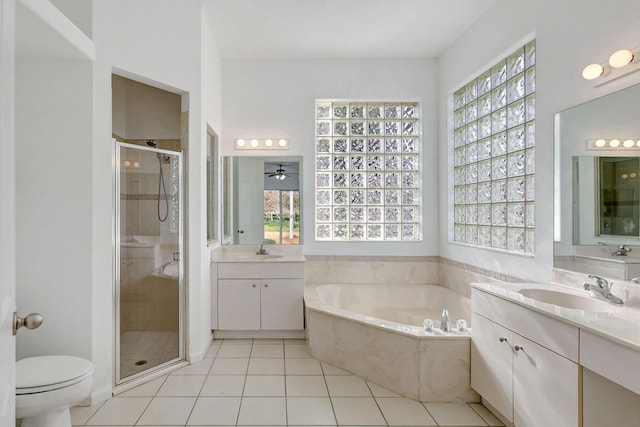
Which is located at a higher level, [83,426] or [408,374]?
[408,374]

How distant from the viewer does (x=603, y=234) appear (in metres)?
1.94

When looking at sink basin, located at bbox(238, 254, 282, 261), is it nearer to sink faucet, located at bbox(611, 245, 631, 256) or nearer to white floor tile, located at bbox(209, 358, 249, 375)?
white floor tile, located at bbox(209, 358, 249, 375)

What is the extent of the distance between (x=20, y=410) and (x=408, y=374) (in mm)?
2053

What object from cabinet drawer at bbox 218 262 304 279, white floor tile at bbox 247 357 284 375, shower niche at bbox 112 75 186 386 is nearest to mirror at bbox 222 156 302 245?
cabinet drawer at bbox 218 262 304 279

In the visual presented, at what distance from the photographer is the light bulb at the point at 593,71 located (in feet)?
6.18

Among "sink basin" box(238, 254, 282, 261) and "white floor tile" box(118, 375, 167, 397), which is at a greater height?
"sink basin" box(238, 254, 282, 261)

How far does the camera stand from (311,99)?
151 inches

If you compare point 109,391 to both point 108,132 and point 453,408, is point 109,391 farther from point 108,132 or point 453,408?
point 453,408

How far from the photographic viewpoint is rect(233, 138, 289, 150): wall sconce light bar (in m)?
3.82

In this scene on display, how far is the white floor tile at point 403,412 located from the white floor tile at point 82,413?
1.72 metres

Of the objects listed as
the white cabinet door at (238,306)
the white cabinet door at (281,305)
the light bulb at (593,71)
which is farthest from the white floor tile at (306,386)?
the light bulb at (593,71)

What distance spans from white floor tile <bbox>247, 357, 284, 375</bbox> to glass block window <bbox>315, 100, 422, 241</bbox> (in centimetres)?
145

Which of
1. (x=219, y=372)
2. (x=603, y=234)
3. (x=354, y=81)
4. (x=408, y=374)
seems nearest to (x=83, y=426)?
(x=219, y=372)

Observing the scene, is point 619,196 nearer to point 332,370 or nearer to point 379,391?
point 379,391
